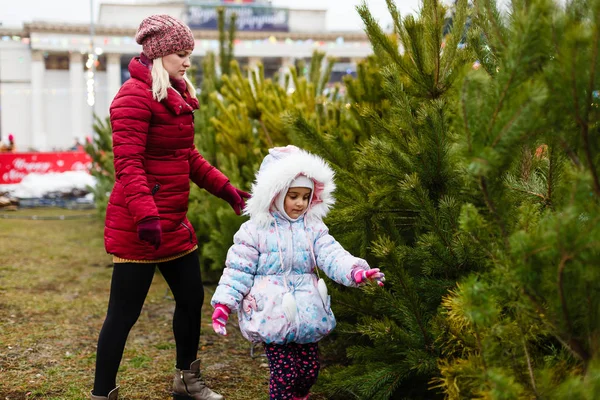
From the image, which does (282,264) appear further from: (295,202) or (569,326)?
(569,326)

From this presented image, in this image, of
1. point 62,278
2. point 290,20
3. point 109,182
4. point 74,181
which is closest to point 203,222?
point 62,278

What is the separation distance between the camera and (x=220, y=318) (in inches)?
95.5

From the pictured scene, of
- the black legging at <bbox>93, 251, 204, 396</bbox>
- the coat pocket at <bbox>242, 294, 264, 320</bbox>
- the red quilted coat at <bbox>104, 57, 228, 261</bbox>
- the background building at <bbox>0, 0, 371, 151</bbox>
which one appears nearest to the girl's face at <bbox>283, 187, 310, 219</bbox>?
the coat pocket at <bbox>242, 294, 264, 320</bbox>

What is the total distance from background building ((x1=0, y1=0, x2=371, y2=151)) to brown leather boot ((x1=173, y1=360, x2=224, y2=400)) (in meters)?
47.7

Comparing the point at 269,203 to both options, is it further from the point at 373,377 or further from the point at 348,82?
the point at 348,82

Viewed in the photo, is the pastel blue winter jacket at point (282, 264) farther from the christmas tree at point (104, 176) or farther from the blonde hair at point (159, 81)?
the christmas tree at point (104, 176)

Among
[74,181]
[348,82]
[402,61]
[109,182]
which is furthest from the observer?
[74,181]

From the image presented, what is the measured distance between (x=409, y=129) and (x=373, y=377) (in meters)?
1.00

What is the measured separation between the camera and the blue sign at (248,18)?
55.9 meters

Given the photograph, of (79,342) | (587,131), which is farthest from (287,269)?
(79,342)

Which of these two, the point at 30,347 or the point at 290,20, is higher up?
the point at 290,20

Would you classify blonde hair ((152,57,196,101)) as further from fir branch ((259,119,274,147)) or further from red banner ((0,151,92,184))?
red banner ((0,151,92,184))

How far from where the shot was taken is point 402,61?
2869mm

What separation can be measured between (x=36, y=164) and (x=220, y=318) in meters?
14.6
